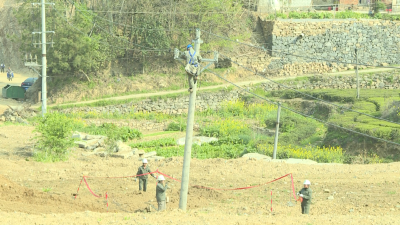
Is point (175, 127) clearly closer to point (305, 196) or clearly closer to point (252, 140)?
point (252, 140)

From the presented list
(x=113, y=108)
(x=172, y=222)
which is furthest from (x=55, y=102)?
(x=172, y=222)

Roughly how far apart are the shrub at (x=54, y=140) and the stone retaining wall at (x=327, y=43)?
958 inches

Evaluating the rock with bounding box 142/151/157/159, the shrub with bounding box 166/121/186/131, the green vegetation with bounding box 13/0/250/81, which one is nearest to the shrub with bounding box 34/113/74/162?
the rock with bounding box 142/151/157/159

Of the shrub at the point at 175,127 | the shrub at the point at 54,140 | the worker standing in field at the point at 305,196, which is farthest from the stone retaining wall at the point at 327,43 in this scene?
the worker standing in field at the point at 305,196

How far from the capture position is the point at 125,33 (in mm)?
43969

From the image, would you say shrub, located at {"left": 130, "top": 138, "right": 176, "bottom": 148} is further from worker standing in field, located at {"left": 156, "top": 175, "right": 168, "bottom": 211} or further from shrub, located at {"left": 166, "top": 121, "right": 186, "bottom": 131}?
worker standing in field, located at {"left": 156, "top": 175, "right": 168, "bottom": 211}

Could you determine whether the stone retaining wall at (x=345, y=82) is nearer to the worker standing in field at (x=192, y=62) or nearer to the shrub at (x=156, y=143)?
the shrub at (x=156, y=143)

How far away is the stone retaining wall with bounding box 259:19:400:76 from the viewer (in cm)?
4522

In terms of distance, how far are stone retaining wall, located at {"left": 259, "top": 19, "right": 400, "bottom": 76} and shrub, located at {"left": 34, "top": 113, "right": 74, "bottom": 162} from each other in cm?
2433

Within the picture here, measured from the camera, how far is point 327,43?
151 ft

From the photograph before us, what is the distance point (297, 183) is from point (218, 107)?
2083 cm

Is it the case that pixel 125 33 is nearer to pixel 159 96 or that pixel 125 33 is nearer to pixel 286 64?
pixel 159 96

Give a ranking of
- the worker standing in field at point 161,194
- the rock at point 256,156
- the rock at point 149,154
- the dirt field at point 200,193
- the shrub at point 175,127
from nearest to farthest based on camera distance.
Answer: the dirt field at point 200,193, the worker standing in field at point 161,194, the rock at point 256,156, the rock at point 149,154, the shrub at point 175,127

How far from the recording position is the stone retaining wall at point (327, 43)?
45.2 meters
